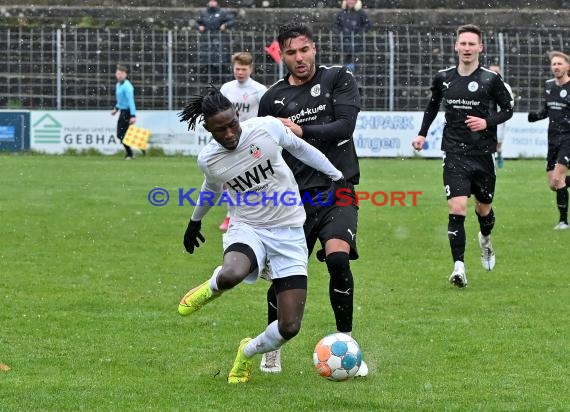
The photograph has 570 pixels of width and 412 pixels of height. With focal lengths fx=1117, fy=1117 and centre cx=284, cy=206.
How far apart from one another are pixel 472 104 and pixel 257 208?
432cm

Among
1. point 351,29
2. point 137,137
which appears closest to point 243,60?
point 137,137

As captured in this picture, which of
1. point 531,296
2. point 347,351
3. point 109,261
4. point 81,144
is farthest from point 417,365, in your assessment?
point 81,144

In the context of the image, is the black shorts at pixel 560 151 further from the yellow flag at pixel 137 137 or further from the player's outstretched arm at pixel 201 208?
the yellow flag at pixel 137 137

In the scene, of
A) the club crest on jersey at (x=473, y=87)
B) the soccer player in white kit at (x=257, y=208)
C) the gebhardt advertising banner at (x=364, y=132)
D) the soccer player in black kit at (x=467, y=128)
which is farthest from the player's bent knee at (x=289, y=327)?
the gebhardt advertising banner at (x=364, y=132)

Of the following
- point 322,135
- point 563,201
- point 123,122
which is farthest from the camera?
point 123,122

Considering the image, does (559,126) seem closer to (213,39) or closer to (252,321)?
(252,321)

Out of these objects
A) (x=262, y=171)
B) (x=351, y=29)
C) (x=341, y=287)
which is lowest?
(x=341, y=287)

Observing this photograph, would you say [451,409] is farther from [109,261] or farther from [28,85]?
[28,85]

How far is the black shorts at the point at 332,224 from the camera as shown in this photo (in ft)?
22.7

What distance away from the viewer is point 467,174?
33.9ft

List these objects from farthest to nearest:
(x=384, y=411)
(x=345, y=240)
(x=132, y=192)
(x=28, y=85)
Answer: (x=28, y=85) → (x=132, y=192) → (x=345, y=240) → (x=384, y=411)

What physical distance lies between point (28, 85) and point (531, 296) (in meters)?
20.6

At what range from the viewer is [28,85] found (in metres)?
27.9

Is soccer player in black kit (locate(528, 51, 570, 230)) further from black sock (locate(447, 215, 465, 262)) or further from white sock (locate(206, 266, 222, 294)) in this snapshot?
white sock (locate(206, 266, 222, 294))
